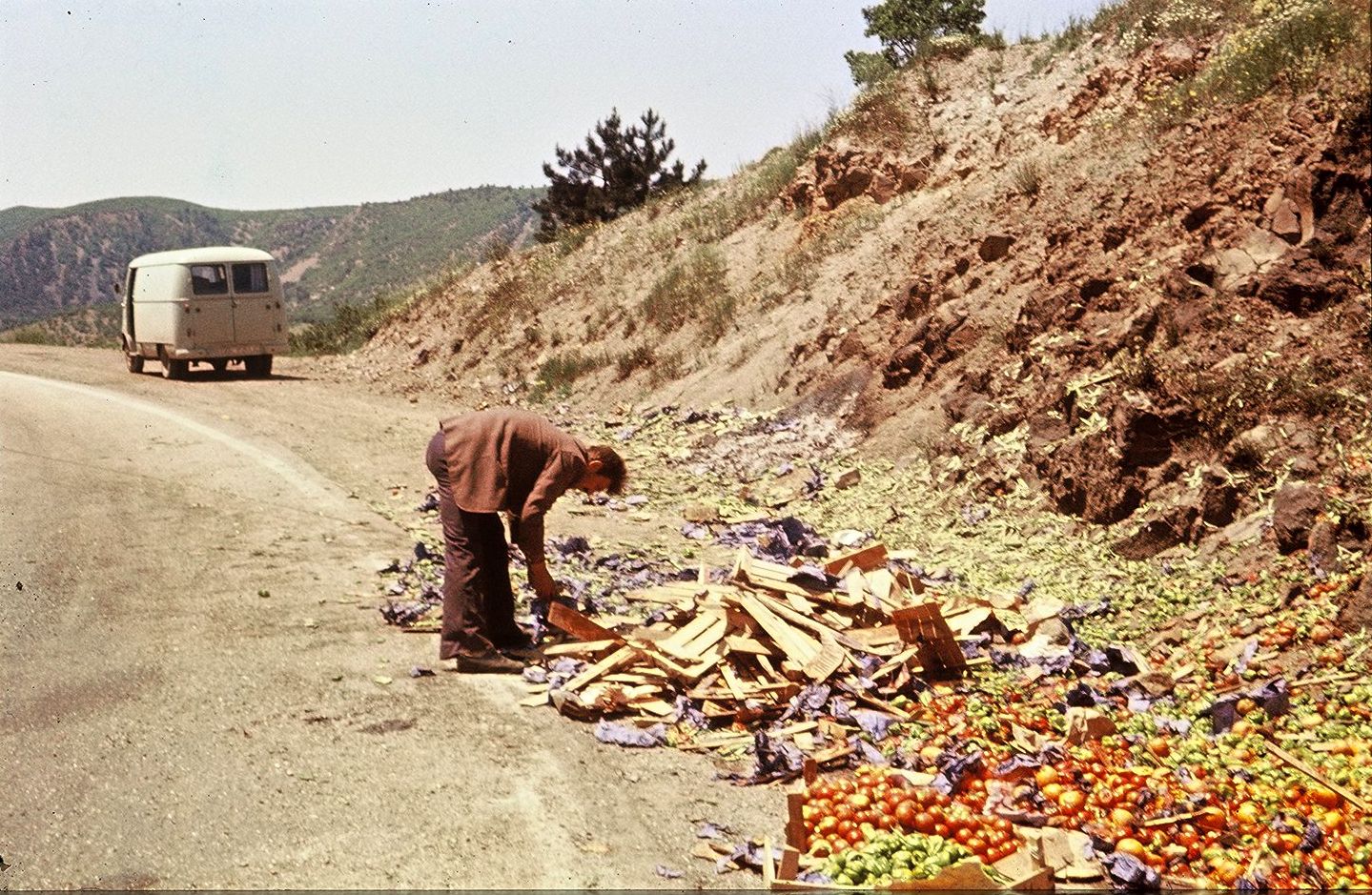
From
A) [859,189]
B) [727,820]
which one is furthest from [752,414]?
[727,820]

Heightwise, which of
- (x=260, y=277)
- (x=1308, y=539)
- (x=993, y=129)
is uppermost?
(x=993, y=129)

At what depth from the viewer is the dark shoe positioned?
8281 mm

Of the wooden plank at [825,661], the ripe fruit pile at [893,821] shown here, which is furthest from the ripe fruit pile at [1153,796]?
the wooden plank at [825,661]

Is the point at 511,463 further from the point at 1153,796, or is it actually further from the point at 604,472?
the point at 1153,796

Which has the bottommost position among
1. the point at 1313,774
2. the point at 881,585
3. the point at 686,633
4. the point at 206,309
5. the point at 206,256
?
Result: the point at 1313,774

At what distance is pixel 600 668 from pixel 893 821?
2498 millimetres

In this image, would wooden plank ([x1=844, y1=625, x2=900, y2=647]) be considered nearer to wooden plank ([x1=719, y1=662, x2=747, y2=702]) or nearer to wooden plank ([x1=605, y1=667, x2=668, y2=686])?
wooden plank ([x1=719, y1=662, x2=747, y2=702])

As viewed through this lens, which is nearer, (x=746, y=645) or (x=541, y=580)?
(x=746, y=645)

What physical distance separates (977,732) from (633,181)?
3043cm

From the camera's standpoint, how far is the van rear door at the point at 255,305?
25797 millimetres

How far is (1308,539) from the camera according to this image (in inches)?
342

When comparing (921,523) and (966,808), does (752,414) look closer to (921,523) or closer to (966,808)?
(921,523)

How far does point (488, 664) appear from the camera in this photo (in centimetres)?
828

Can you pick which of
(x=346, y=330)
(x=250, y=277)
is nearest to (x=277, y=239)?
(x=346, y=330)
